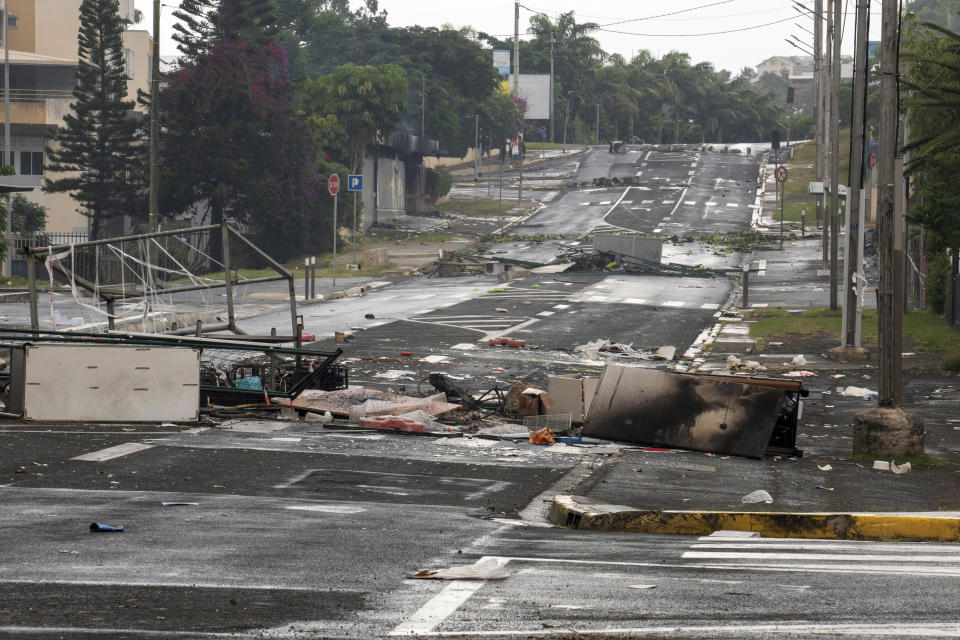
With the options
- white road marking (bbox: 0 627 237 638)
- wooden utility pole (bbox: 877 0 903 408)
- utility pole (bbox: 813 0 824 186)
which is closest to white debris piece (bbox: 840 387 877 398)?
wooden utility pole (bbox: 877 0 903 408)

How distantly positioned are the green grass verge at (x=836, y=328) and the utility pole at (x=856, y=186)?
1.95 metres

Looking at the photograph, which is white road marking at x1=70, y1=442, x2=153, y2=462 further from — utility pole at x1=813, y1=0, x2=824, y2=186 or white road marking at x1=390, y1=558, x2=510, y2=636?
utility pole at x1=813, y1=0, x2=824, y2=186

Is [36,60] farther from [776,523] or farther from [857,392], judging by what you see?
[776,523]

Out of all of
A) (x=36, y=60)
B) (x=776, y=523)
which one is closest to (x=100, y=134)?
(x=36, y=60)

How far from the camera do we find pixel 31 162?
209ft

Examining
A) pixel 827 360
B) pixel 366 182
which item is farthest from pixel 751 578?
pixel 366 182

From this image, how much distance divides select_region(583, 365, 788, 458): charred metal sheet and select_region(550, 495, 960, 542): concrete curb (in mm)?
3758

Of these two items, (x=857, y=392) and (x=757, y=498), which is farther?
(x=857, y=392)

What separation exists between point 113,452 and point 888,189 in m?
9.56

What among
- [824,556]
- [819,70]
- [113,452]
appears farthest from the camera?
[819,70]

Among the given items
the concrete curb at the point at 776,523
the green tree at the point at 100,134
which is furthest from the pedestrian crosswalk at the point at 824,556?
the green tree at the point at 100,134

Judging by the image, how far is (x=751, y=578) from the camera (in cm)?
716

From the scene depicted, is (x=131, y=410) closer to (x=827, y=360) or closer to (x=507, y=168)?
(x=827, y=360)

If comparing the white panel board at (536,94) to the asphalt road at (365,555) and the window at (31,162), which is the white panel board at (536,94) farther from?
the asphalt road at (365,555)
